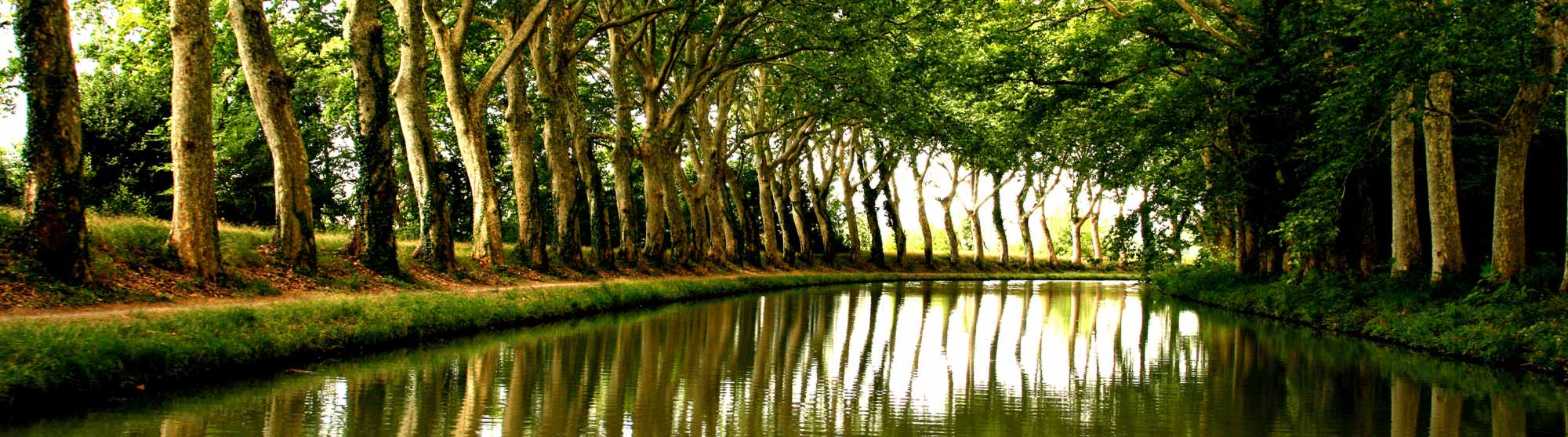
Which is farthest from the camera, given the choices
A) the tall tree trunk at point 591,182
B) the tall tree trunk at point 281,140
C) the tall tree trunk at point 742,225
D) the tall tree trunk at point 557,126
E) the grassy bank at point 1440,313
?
the tall tree trunk at point 742,225

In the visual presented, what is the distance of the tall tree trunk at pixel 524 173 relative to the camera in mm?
23375

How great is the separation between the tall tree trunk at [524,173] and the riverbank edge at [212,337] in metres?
6.71

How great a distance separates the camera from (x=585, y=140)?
27.5 m

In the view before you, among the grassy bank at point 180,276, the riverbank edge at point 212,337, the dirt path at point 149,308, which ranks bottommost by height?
the riverbank edge at point 212,337

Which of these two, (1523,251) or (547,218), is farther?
(547,218)

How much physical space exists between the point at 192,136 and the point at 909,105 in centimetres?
1976

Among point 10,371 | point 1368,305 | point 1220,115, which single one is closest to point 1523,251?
point 1368,305

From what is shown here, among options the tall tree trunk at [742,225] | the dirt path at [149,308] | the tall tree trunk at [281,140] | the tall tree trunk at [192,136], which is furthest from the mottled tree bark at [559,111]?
the tall tree trunk at [742,225]

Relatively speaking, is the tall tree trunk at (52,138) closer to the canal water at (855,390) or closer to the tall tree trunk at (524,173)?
the canal water at (855,390)

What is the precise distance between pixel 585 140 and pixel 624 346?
15.2 m

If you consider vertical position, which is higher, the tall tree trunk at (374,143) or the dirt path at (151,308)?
the tall tree trunk at (374,143)

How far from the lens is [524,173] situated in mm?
24047

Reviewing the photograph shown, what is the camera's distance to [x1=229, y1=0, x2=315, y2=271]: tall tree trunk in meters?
16.6

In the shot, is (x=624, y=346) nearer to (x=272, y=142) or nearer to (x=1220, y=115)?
(x=272, y=142)
